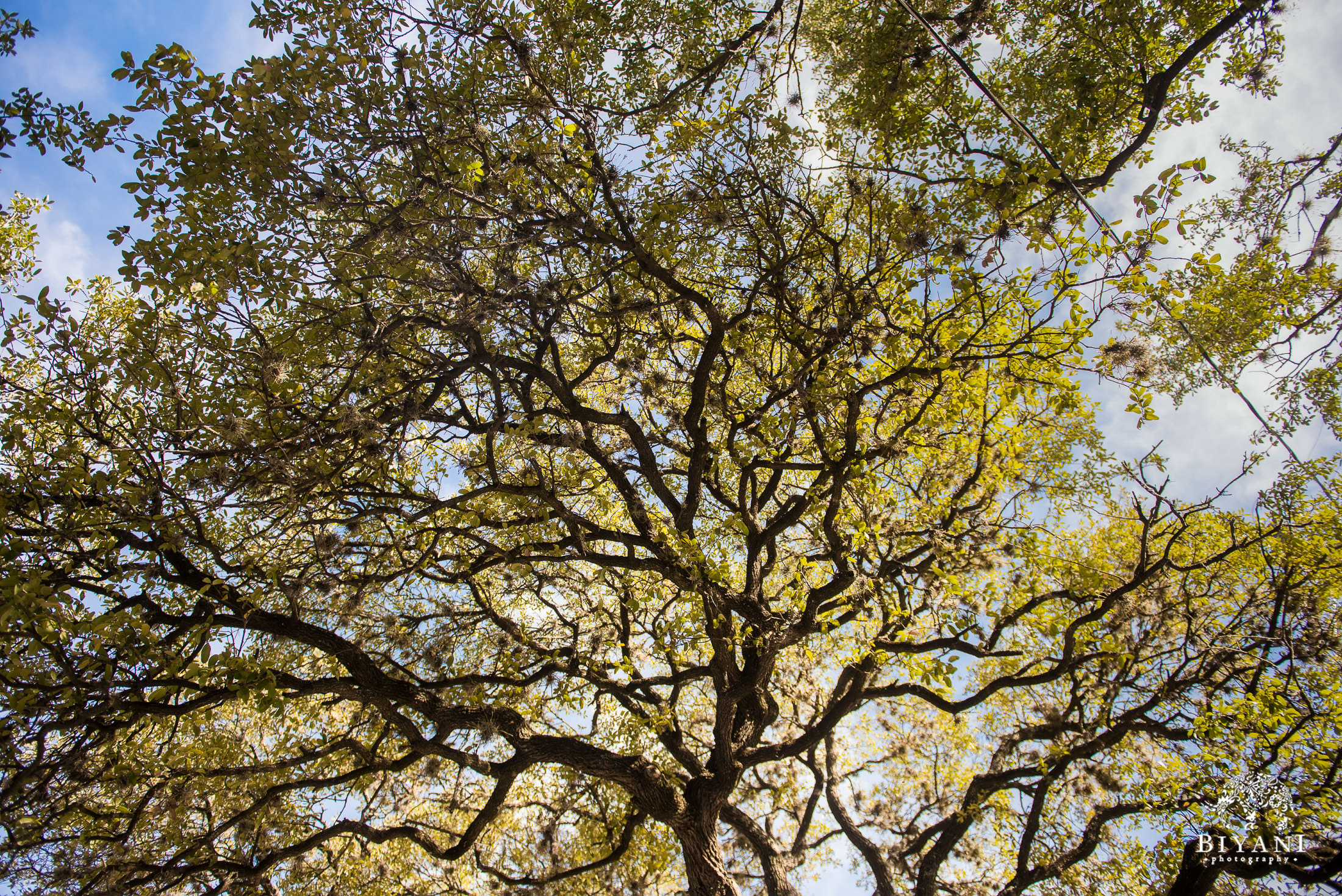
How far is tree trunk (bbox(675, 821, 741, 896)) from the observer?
599 centimetres

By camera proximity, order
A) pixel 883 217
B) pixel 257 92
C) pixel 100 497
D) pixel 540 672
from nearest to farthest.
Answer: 1. pixel 257 92
2. pixel 100 497
3. pixel 883 217
4. pixel 540 672

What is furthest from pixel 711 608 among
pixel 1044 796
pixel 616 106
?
pixel 616 106

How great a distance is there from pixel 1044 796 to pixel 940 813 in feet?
11.8

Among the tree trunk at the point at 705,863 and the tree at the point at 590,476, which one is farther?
the tree trunk at the point at 705,863

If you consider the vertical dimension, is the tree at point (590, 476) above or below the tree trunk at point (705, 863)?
above

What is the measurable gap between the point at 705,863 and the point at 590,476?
4.25m

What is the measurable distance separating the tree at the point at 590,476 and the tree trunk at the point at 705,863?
1.4 inches

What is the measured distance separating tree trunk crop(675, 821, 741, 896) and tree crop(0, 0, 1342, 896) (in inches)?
1.4

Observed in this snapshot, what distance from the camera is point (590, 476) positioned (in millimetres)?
7289

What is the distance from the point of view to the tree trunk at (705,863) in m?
5.99

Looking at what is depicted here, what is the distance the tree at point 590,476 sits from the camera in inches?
171

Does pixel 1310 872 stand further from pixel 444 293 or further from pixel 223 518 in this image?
pixel 223 518

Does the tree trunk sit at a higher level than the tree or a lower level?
lower

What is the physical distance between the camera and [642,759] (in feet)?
20.7
